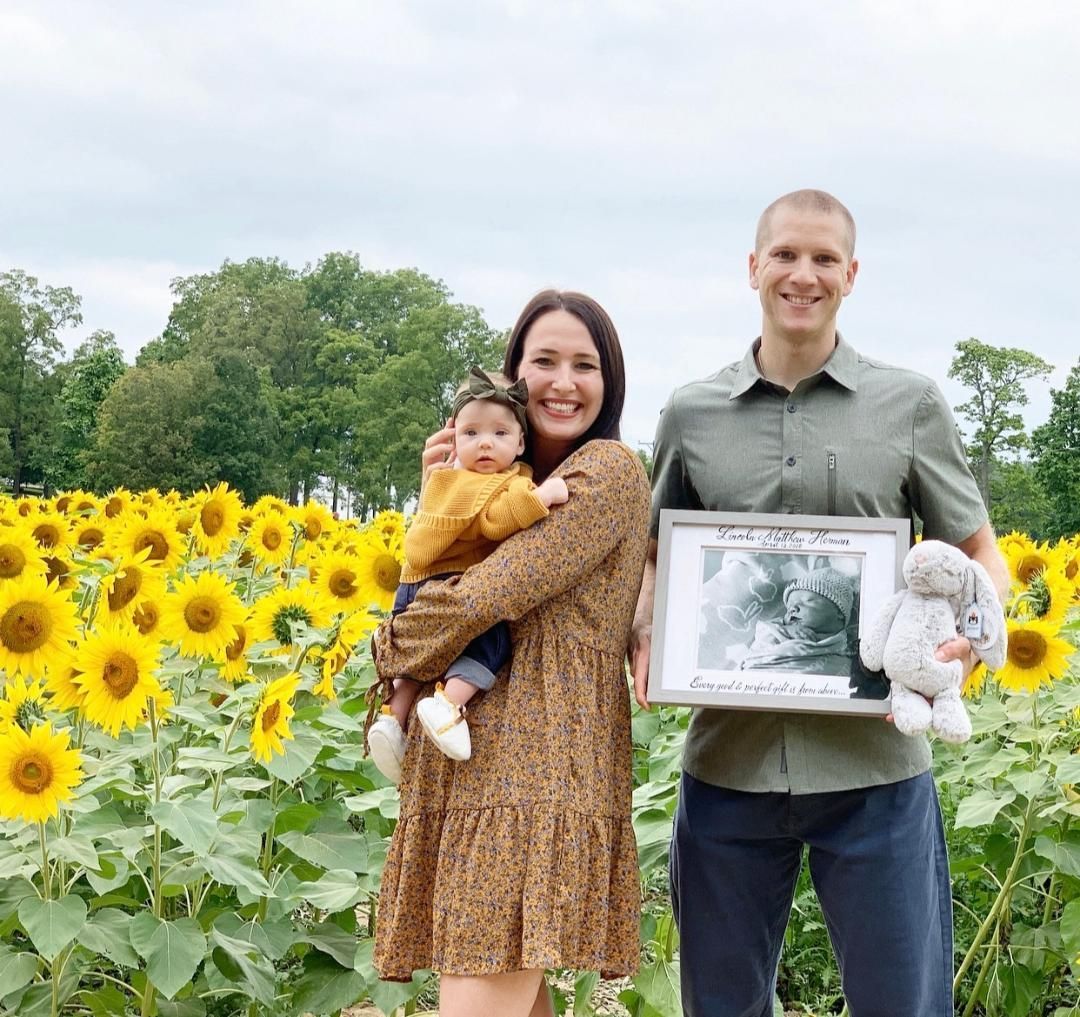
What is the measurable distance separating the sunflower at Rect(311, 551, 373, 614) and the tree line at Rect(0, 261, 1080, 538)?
37.8 meters

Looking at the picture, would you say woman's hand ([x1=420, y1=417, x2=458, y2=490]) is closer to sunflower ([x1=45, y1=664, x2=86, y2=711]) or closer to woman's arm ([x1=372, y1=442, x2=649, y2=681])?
woman's arm ([x1=372, y1=442, x2=649, y2=681])

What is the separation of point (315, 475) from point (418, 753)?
49.0 metres

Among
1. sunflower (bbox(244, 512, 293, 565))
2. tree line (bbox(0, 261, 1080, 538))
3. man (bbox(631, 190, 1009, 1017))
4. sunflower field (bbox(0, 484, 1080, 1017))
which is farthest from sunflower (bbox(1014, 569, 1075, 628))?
Result: tree line (bbox(0, 261, 1080, 538))

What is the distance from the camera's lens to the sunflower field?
3430mm

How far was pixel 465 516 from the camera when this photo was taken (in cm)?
265

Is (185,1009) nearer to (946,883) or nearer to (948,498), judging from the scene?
(946,883)

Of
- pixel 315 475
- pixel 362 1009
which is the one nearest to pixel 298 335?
pixel 315 475

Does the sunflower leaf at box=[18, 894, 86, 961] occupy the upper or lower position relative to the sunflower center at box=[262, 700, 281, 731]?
lower

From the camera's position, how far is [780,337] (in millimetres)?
2961

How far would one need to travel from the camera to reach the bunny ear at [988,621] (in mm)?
2609

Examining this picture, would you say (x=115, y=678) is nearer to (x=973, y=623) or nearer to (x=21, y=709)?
(x=21, y=709)

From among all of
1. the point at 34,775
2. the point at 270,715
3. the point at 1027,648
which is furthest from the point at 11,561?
the point at 1027,648

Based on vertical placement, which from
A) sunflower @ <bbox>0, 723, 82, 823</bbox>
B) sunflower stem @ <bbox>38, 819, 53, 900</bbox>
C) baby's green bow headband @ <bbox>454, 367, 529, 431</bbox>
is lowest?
sunflower stem @ <bbox>38, 819, 53, 900</bbox>

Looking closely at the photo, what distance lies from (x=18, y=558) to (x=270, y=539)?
1556mm
